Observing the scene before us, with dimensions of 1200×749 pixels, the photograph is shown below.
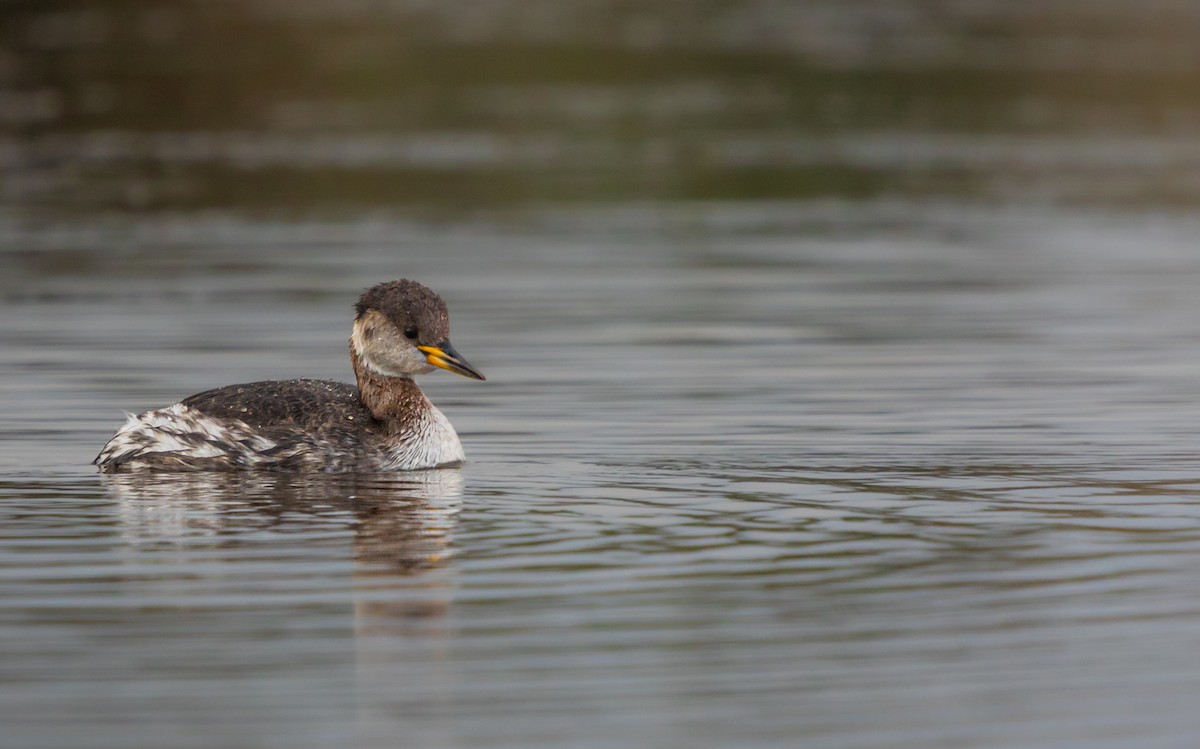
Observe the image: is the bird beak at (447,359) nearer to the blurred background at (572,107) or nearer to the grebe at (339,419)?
the grebe at (339,419)

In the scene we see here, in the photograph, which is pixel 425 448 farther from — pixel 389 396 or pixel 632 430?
pixel 632 430

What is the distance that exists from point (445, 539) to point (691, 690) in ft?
8.29

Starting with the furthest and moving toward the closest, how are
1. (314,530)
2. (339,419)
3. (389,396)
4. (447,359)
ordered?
(389,396) < (447,359) < (339,419) < (314,530)

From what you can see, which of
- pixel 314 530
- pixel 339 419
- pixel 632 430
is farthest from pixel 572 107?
pixel 314 530

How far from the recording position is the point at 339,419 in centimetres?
1159

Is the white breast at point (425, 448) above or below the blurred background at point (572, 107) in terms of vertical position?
below

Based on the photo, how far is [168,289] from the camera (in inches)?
762

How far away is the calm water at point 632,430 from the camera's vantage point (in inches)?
275

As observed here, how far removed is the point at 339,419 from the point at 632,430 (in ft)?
5.38

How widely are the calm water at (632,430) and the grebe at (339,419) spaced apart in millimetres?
212

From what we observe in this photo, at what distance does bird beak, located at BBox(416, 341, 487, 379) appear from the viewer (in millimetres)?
11680

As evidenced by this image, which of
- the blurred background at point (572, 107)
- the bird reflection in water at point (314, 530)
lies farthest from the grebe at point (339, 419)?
the blurred background at point (572, 107)

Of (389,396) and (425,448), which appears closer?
(425,448)

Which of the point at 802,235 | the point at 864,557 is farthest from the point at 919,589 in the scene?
the point at 802,235
